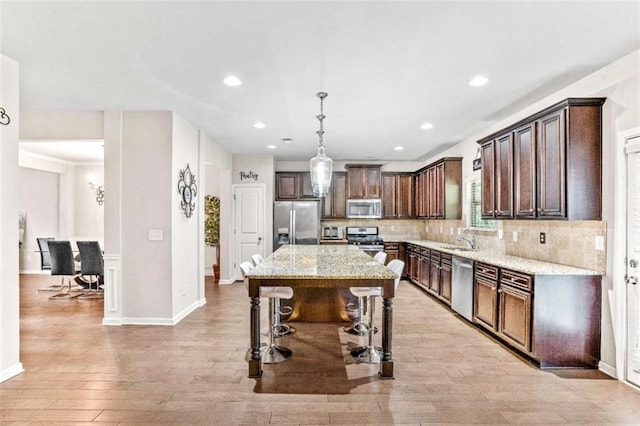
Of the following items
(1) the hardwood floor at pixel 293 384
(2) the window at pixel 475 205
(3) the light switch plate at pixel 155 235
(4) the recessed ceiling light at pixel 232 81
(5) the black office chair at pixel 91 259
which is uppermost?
(4) the recessed ceiling light at pixel 232 81

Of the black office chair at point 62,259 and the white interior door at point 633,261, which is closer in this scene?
the white interior door at point 633,261

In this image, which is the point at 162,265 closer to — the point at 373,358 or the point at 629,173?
the point at 373,358

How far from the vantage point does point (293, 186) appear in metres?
7.92

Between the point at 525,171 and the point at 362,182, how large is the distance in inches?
174

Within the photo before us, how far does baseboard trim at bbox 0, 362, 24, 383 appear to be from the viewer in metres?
2.93

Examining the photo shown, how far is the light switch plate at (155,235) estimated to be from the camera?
14.9ft

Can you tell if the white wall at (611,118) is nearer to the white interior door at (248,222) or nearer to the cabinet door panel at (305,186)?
the cabinet door panel at (305,186)

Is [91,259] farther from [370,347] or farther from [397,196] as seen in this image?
[397,196]

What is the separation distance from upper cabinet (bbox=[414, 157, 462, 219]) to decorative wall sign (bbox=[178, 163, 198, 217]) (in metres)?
4.11

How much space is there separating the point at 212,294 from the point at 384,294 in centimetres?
418

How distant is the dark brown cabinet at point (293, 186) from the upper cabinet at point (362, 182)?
888 mm

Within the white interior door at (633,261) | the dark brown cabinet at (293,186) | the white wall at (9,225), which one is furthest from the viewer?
the dark brown cabinet at (293,186)

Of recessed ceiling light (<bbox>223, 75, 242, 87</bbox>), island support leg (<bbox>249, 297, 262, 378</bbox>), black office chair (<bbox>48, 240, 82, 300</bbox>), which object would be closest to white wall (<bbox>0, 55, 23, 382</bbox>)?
recessed ceiling light (<bbox>223, 75, 242, 87</bbox>)

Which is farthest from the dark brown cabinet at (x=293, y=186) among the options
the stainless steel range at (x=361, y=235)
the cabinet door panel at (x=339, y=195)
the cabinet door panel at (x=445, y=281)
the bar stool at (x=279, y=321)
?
the bar stool at (x=279, y=321)
